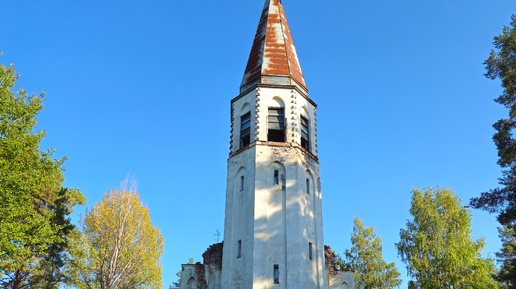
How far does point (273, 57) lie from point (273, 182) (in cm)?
915

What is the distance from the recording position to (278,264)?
818 inches

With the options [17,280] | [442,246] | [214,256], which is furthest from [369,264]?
[17,280]

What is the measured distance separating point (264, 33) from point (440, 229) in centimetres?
1783

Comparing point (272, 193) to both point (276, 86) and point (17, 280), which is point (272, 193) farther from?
point (17, 280)

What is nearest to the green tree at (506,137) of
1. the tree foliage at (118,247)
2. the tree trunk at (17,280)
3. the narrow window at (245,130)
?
the narrow window at (245,130)

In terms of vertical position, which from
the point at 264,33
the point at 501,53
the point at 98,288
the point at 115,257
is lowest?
the point at 98,288

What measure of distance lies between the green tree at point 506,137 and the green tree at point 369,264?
14185 mm

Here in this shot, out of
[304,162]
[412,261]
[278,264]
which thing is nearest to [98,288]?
[278,264]

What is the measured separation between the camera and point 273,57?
28031 mm

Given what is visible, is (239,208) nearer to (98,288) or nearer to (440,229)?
(98,288)

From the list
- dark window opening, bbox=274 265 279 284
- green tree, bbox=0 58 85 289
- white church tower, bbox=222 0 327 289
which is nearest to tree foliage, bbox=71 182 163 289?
green tree, bbox=0 58 85 289

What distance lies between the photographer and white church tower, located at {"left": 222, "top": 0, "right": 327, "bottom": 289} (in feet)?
68.8

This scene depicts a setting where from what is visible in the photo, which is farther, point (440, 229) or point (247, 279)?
point (440, 229)

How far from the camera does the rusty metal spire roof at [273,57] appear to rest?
88.0 feet
